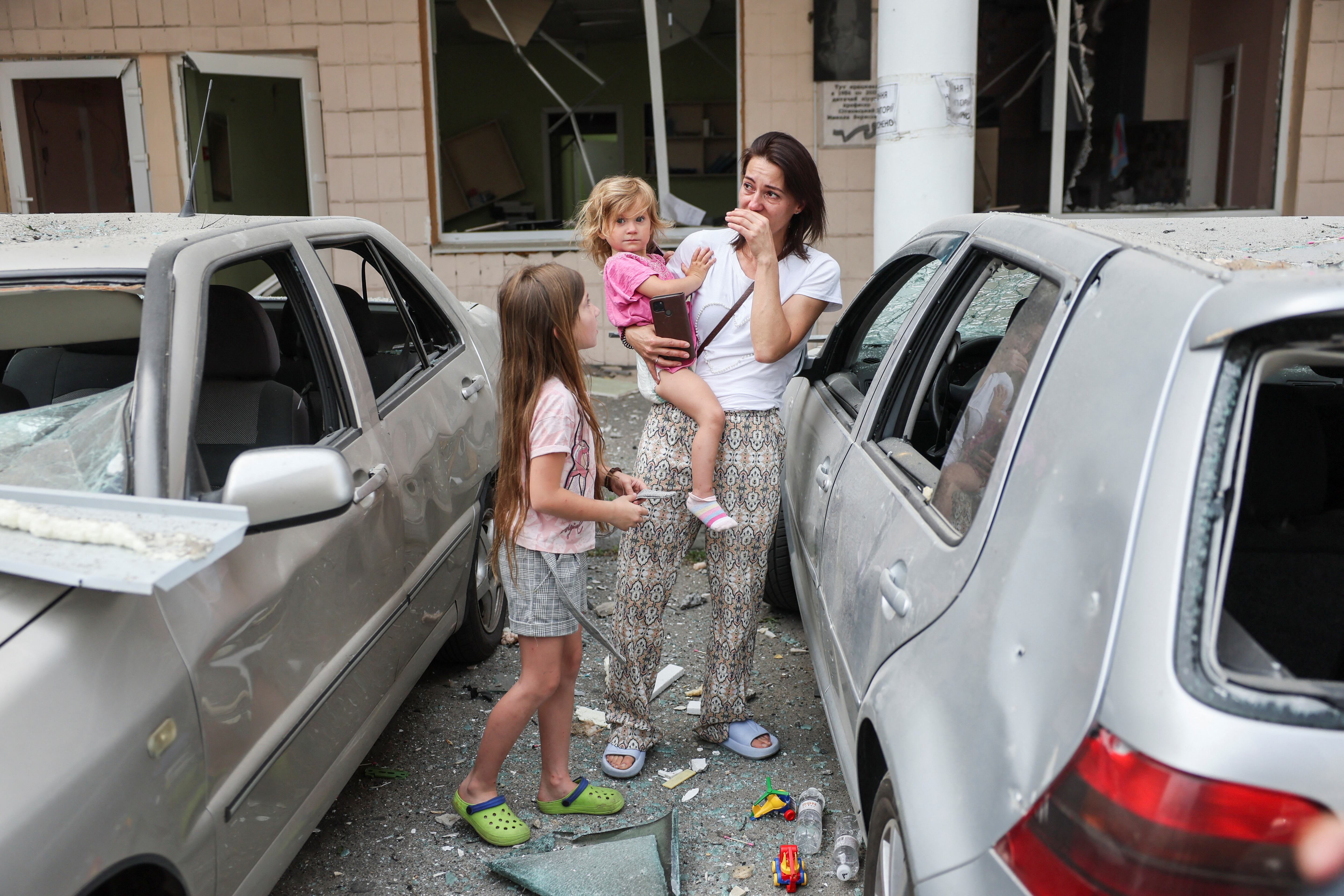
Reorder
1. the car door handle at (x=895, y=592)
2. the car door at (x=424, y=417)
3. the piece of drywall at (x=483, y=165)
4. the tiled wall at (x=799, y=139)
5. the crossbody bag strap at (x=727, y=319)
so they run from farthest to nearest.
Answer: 1. the piece of drywall at (x=483, y=165)
2. the tiled wall at (x=799, y=139)
3. the crossbody bag strap at (x=727, y=319)
4. the car door at (x=424, y=417)
5. the car door handle at (x=895, y=592)

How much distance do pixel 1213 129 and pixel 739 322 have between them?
8.24 meters

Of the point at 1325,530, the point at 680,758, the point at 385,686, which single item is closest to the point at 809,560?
the point at 680,758

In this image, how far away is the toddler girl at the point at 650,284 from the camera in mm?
2938

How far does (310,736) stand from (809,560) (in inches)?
56.3

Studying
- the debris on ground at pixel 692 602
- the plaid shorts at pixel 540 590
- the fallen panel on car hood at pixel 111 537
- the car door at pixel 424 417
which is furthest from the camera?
the debris on ground at pixel 692 602

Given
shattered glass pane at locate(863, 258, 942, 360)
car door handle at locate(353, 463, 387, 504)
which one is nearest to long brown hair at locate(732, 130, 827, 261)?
shattered glass pane at locate(863, 258, 942, 360)

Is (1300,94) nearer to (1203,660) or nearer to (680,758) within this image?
(680,758)

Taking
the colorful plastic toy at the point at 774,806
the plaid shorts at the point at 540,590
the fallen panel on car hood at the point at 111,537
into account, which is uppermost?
the fallen panel on car hood at the point at 111,537

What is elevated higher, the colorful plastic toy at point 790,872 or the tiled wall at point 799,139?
the tiled wall at point 799,139

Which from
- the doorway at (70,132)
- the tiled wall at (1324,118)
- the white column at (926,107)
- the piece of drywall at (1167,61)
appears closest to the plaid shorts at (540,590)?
the white column at (926,107)

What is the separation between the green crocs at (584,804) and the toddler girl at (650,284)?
2.61 feet

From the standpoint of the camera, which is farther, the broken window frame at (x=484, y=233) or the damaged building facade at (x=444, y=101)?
the broken window frame at (x=484, y=233)

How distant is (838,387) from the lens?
11.0 feet

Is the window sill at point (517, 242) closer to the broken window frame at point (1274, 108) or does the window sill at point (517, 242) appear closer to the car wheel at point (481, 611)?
the broken window frame at point (1274, 108)
